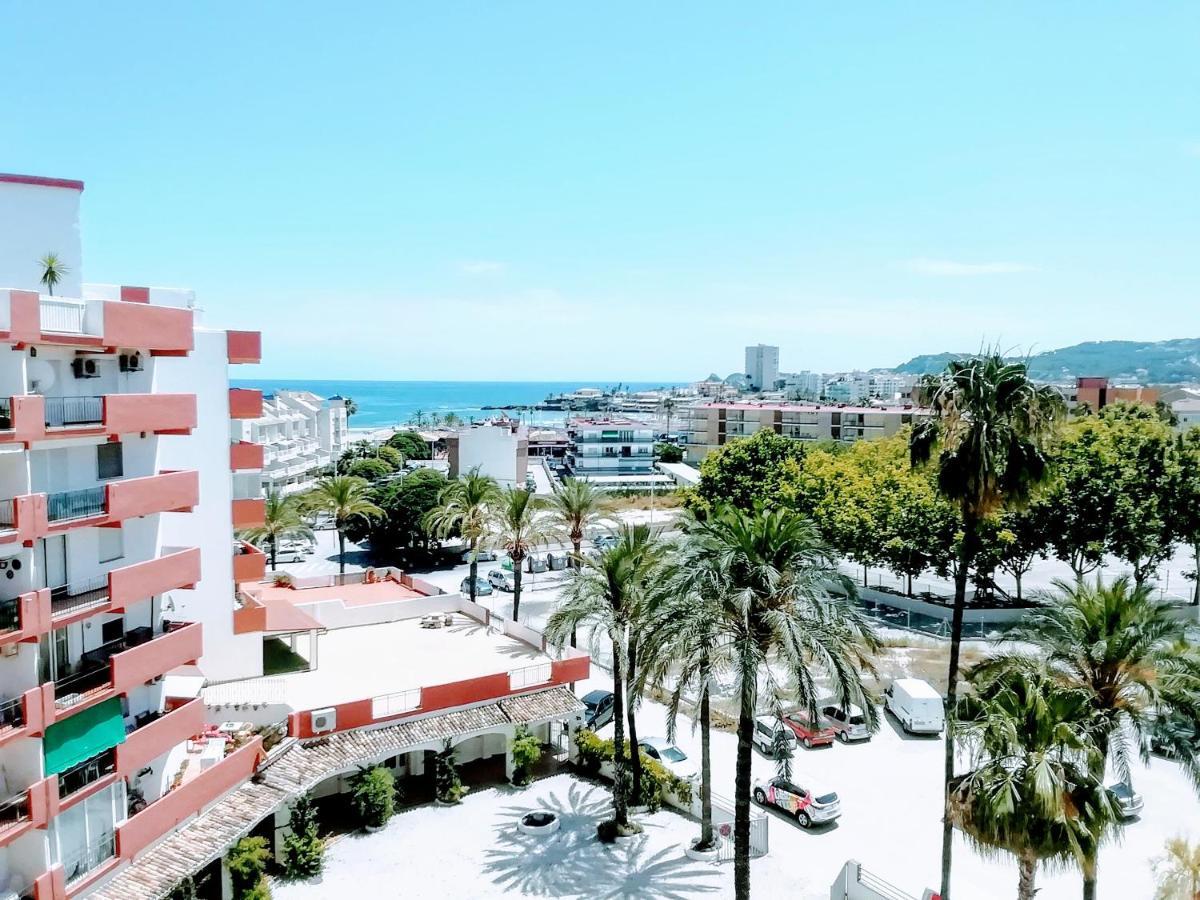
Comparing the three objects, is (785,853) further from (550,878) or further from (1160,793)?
(1160,793)

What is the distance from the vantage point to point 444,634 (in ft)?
106

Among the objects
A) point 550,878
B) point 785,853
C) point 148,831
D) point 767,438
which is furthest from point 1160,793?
point 767,438

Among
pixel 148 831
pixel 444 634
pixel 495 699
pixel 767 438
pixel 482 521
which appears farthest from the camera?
pixel 767 438

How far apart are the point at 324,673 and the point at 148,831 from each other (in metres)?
9.83

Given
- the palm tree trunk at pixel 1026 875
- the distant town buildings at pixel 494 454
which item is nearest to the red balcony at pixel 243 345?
the palm tree trunk at pixel 1026 875

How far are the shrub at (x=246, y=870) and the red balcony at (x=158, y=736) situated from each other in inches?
115

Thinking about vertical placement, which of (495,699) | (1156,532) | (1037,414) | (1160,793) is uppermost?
(1037,414)

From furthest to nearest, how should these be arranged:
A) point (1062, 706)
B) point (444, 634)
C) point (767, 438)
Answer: point (767, 438) < point (444, 634) < point (1062, 706)

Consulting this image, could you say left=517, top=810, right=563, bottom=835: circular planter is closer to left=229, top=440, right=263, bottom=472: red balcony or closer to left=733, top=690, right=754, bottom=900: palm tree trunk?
left=733, top=690, right=754, bottom=900: palm tree trunk

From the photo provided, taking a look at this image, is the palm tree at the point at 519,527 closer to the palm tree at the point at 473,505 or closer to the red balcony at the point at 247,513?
the palm tree at the point at 473,505

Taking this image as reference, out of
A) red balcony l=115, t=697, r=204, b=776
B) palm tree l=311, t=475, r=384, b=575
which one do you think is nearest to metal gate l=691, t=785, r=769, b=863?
red balcony l=115, t=697, r=204, b=776

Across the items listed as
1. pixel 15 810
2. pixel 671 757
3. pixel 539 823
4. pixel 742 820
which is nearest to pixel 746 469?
pixel 671 757

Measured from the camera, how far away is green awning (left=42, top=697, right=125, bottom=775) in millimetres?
16234

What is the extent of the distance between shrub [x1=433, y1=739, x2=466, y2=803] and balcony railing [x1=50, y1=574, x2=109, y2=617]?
36.7 ft
